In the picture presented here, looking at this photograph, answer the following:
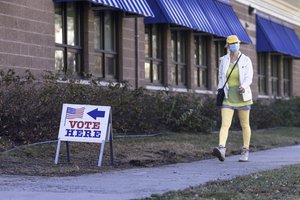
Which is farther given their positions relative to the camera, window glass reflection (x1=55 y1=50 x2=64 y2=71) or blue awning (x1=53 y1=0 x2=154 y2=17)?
window glass reflection (x1=55 y1=50 x2=64 y2=71)

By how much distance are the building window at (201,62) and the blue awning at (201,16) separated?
1049mm

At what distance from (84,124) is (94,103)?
3649 millimetres

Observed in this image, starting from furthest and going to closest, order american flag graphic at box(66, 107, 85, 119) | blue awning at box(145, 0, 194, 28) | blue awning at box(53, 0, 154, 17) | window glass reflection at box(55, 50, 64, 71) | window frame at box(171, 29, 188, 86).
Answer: window frame at box(171, 29, 188, 86)
blue awning at box(145, 0, 194, 28)
window glass reflection at box(55, 50, 64, 71)
blue awning at box(53, 0, 154, 17)
american flag graphic at box(66, 107, 85, 119)

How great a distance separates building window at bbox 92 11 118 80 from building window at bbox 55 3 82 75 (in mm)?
753

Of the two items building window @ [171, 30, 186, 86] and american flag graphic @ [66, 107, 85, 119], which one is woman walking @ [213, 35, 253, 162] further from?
building window @ [171, 30, 186, 86]

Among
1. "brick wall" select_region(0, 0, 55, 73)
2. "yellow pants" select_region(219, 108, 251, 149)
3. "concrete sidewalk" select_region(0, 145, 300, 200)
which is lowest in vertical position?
"concrete sidewalk" select_region(0, 145, 300, 200)

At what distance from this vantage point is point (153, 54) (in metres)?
20.4

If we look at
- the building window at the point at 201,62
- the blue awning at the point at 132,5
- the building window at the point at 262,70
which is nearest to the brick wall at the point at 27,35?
the blue awning at the point at 132,5

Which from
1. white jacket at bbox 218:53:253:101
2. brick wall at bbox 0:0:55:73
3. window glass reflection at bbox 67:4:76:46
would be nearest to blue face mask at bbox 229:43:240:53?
white jacket at bbox 218:53:253:101

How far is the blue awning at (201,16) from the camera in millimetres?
18828

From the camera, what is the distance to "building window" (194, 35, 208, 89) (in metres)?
23.1

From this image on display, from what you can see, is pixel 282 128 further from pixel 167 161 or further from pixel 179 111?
pixel 167 161

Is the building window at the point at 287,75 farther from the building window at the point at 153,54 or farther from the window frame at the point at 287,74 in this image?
the building window at the point at 153,54

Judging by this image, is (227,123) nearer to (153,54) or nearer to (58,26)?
(58,26)
